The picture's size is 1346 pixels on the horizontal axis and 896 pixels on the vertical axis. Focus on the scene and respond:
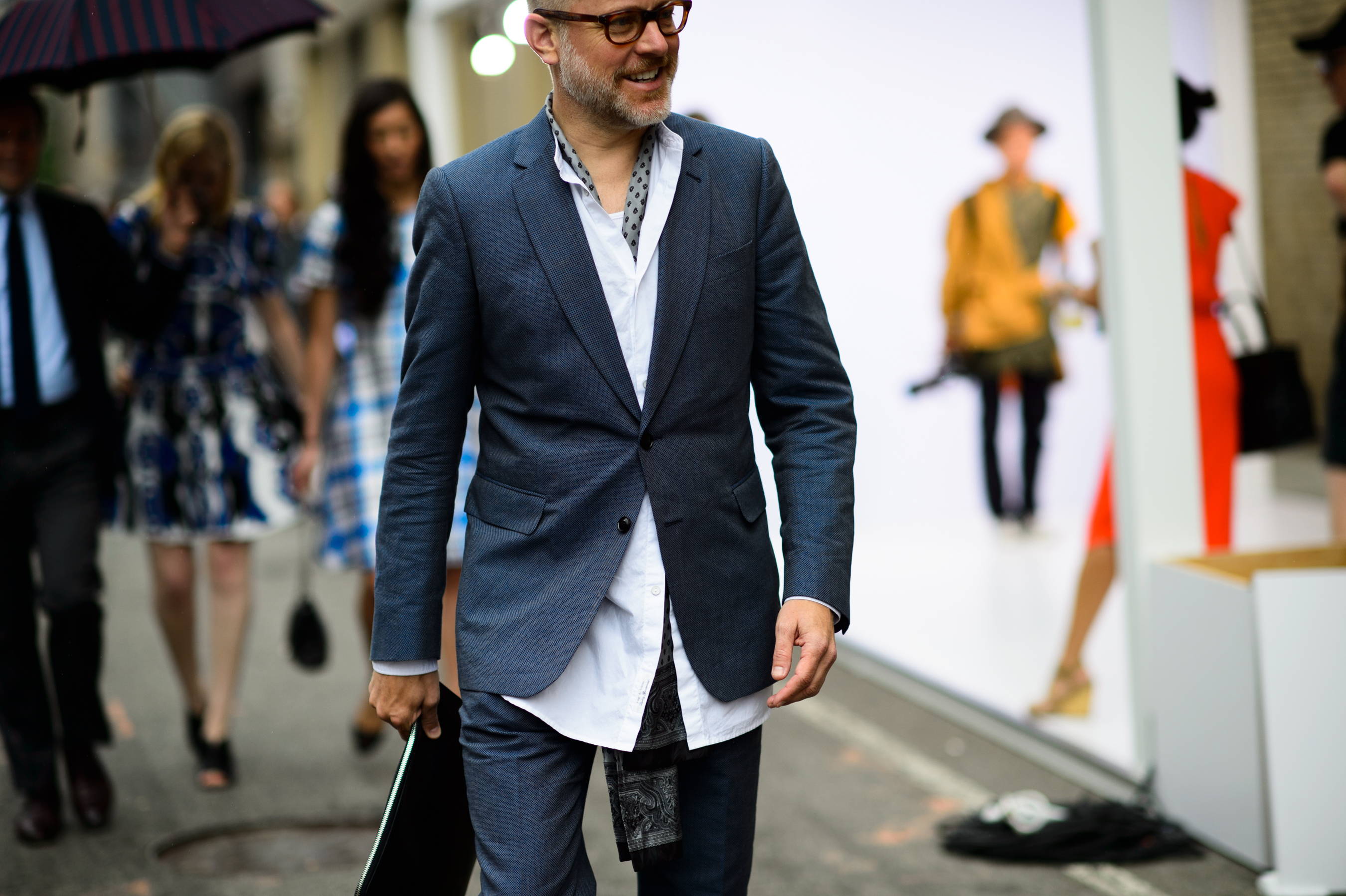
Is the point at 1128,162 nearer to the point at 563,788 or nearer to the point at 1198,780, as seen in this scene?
the point at 1198,780

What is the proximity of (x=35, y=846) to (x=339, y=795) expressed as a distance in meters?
0.93

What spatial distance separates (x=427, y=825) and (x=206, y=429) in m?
3.11

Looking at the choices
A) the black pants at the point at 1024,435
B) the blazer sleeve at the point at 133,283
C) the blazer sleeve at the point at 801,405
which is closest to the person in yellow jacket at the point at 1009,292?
the black pants at the point at 1024,435

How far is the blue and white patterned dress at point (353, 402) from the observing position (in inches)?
191

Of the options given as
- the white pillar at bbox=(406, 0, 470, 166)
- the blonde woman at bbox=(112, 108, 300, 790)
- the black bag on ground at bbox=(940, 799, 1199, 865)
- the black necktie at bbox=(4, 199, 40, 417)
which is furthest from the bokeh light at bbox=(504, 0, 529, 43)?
the white pillar at bbox=(406, 0, 470, 166)

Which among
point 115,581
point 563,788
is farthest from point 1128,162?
point 115,581

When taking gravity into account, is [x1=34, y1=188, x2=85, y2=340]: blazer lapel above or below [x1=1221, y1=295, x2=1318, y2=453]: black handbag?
above

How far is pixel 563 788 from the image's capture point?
2219mm

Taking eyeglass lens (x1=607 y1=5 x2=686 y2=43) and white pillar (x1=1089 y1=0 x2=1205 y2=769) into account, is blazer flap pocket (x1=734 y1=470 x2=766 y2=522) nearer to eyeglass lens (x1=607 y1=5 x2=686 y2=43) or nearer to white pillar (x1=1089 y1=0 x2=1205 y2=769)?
eyeglass lens (x1=607 y1=5 x2=686 y2=43)

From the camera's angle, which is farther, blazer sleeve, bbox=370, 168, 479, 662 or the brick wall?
the brick wall

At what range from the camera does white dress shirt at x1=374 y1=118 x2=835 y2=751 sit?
219 cm

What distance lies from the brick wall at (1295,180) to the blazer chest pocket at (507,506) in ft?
11.6

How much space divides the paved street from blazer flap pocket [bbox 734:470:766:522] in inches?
77.6

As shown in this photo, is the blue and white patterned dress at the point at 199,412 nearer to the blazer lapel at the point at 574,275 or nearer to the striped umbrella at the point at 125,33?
the striped umbrella at the point at 125,33
